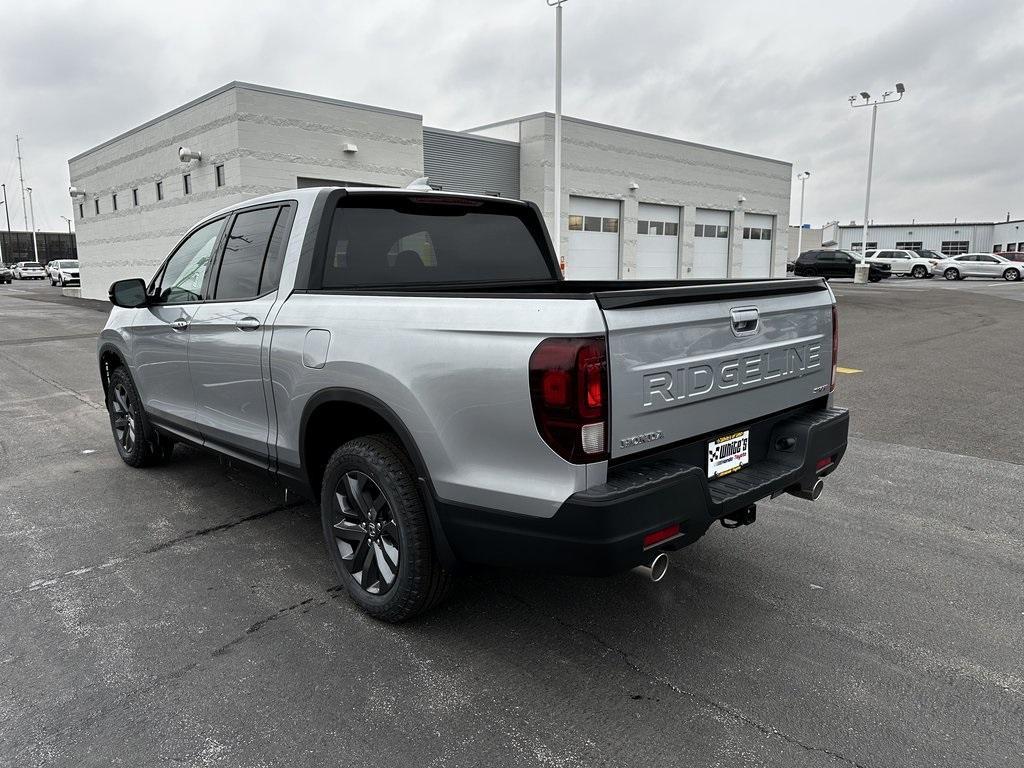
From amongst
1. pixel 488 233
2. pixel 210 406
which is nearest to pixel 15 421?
pixel 210 406

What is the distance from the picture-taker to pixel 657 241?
102ft

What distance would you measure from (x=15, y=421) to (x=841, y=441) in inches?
307

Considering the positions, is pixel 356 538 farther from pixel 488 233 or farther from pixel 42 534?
pixel 42 534

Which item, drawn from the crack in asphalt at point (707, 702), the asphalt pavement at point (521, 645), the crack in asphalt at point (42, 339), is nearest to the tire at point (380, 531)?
the asphalt pavement at point (521, 645)

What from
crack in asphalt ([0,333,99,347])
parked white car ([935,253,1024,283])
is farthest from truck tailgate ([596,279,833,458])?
parked white car ([935,253,1024,283])

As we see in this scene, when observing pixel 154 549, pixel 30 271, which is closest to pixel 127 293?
pixel 154 549

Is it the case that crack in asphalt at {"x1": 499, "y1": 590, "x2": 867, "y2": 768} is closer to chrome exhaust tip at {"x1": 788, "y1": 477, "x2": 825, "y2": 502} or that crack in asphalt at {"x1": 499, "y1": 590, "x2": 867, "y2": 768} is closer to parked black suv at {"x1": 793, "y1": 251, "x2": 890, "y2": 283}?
chrome exhaust tip at {"x1": 788, "y1": 477, "x2": 825, "y2": 502}

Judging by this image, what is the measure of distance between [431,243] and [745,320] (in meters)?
1.81

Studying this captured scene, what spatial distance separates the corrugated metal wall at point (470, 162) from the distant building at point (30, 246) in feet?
205

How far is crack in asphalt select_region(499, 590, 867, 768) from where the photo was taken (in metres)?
2.36

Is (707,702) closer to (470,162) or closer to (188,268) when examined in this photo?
(188,268)

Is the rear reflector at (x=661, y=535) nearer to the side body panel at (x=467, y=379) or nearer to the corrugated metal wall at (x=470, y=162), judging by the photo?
the side body panel at (x=467, y=379)

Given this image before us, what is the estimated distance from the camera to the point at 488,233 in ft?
13.9

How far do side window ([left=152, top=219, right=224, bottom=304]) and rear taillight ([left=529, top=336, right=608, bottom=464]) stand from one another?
282 cm
